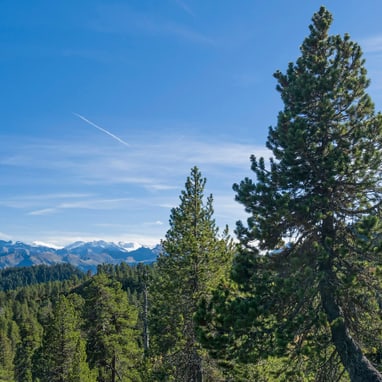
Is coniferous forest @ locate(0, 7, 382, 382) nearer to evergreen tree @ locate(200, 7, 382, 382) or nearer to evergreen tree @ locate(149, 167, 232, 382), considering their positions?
evergreen tree @ locate(200, 7, 382, 382)

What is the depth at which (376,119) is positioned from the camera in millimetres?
10977

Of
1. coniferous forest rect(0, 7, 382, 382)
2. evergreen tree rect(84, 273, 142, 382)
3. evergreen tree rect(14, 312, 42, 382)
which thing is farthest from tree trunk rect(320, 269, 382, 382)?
evergreen tree rect(14, 312, 42, 382)

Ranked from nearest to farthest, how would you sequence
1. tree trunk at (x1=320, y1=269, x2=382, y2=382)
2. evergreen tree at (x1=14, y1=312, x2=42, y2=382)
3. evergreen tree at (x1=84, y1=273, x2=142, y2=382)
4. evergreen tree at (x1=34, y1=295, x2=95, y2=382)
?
tree trunk at (x1=320, y1=269, x2=382, y2=382) < evergreen tree at (x1=34, y1=295, x2=95, y2=382) < evergreen tree at (x1=84, y1=273, x2=142, y2=382) < evergreen tree at (x1=14, y1=312, x2=42, y2=382)

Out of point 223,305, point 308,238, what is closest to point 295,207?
point 308,238

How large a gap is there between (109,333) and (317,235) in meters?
22.9

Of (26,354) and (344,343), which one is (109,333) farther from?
(26,354)

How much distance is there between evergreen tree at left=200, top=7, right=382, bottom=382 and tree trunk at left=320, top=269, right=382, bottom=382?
0.09ft

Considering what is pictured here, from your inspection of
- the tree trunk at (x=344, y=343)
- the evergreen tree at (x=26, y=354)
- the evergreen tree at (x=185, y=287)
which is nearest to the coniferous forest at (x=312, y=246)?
the tree trunk at (x=344, y=343)

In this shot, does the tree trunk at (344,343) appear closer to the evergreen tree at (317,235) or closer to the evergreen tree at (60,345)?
the evergreen tree at (317,235)

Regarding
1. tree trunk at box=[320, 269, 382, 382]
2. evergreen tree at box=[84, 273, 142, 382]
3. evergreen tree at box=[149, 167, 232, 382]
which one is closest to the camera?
tree trunk at box=[320, 269, 382, 382]

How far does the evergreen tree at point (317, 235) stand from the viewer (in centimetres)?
987

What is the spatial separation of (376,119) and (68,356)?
2761 centimetres

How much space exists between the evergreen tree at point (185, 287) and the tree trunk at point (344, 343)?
21.5ft

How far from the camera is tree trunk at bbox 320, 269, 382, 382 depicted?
9.48m
